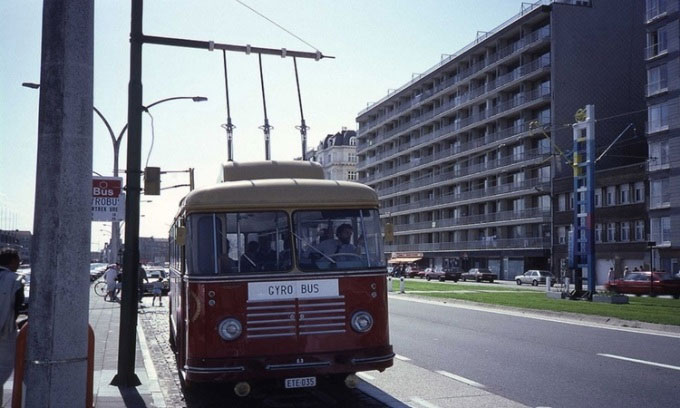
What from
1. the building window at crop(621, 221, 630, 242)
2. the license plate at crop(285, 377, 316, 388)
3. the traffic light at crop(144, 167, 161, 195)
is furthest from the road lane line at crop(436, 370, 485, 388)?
the building window at crop(621, 221, 630, 242)

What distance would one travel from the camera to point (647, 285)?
41844mm

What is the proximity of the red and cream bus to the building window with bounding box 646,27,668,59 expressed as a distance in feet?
171

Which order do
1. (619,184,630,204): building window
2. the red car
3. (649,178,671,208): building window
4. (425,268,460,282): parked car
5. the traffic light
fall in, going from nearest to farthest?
the traffic light
the red car
(649,178,671,208): building window
(619,184,630,204): building window
(425,268,460,282): parked car

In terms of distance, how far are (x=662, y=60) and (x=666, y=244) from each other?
13.5 meters

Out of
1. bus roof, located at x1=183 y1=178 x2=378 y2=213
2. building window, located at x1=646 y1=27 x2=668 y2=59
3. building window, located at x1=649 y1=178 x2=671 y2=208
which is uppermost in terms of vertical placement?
building window, located at x1=646 y1=27 x2=668 y2=59

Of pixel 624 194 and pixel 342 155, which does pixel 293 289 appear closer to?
pixel 624 194

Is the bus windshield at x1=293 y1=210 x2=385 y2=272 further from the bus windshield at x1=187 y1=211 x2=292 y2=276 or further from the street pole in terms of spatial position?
the street pole

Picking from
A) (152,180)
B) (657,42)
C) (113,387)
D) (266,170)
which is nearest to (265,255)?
(266,170)

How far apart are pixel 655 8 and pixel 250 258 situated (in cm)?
5522

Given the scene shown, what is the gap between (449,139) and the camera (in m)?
88.8

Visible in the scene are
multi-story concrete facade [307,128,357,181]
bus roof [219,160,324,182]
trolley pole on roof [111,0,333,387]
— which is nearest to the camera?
bus roof [219,160,324,182]

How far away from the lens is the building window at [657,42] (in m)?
54.2

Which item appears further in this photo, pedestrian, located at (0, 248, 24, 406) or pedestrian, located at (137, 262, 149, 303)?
pedestrian, located at (137, 262, 149, 303)

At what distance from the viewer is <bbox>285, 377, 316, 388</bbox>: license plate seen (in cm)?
815
